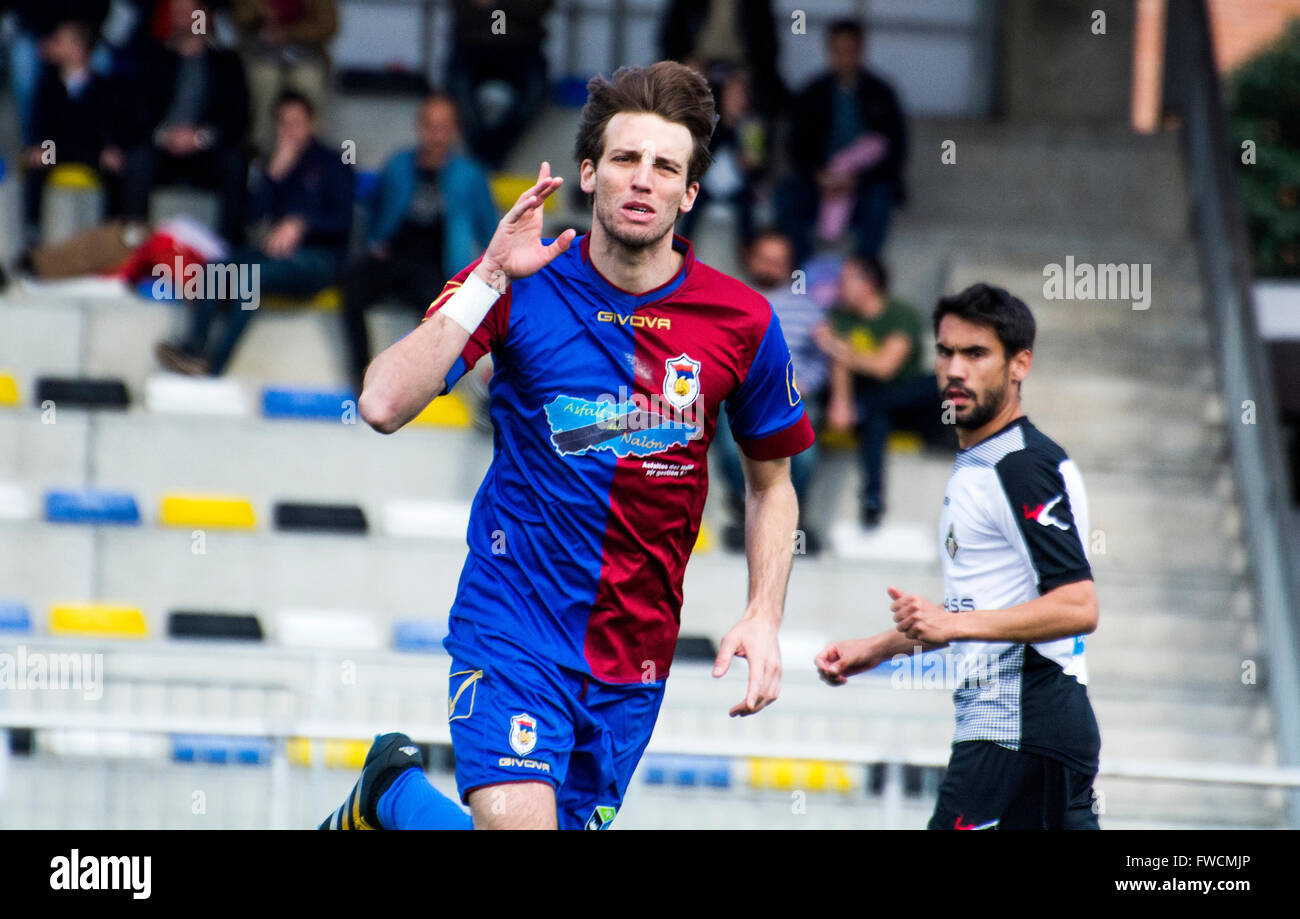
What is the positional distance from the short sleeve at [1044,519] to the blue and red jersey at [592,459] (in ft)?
3.07

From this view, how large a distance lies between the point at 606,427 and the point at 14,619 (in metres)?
6.19

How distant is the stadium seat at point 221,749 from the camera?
686 centimetres

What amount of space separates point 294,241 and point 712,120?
681 centimetres

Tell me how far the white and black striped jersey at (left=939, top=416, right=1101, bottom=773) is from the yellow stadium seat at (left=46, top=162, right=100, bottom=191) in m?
8.26

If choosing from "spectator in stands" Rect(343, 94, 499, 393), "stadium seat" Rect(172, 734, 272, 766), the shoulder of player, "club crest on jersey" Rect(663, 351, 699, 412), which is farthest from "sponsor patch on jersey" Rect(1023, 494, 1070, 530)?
"spectator in stands" Rect(343, 94, 499, 393)

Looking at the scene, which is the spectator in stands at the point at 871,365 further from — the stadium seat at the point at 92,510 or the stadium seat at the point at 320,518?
the stadium seat at the point at 92,510

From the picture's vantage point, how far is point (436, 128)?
35.1ft

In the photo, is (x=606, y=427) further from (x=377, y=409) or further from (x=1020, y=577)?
(x=1020, y=577)

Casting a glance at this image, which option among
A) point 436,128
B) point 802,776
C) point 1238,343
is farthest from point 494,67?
point 802,776

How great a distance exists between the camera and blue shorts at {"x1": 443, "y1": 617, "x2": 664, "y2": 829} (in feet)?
14.1

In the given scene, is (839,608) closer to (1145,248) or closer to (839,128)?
(839,128)

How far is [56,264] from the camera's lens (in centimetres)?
1111
